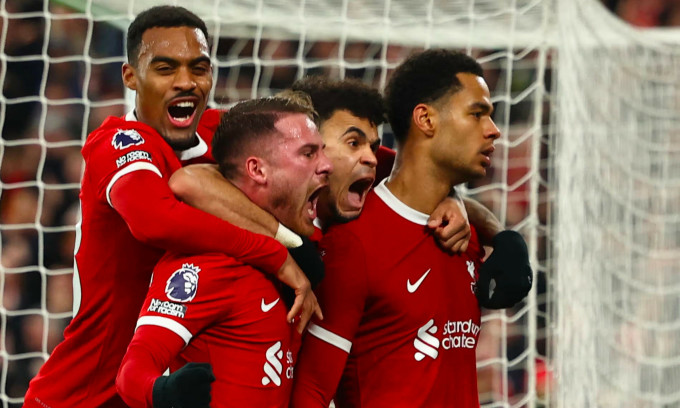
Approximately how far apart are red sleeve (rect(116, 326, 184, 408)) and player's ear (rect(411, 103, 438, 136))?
0.78 m

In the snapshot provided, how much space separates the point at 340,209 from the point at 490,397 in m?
2.76

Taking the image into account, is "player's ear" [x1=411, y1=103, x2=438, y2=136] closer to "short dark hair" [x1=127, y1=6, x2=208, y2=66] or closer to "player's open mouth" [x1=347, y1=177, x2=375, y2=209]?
"player's open mouth" [x1=347, y1=177, x2=375, y2=209]

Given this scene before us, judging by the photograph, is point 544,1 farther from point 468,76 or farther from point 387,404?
point 387,404

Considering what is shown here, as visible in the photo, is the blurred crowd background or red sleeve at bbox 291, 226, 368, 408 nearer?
red sleeve at bbox 291, 226, 368, 408

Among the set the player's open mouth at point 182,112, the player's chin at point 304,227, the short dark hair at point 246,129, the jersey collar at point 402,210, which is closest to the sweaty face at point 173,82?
the player's open mouth at point 182,112

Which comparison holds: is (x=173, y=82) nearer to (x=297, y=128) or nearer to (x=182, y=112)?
(x=182, y=112)

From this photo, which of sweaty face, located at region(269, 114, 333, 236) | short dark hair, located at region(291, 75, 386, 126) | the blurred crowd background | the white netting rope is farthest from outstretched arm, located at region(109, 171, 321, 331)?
the blurred crowd background

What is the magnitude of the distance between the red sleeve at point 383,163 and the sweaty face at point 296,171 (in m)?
0.40

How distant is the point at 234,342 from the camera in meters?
1.77

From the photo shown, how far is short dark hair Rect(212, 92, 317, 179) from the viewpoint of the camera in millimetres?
Answer: 1914

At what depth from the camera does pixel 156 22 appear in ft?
6.88

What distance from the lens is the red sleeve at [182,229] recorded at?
5.77ft

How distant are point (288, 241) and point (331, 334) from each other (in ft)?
0.77

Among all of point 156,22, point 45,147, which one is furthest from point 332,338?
point 45,147
